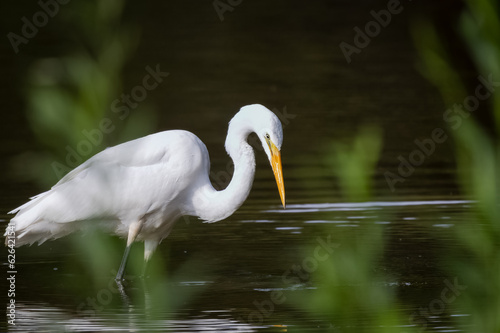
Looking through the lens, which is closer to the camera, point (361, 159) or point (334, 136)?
point (361, 159)

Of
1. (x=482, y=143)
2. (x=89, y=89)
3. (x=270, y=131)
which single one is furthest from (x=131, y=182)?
(x=482, y=143)

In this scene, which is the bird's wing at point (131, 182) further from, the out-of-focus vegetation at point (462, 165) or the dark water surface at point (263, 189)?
the out-of-focus vegetation at point (462, 165)

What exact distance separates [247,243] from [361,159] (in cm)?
508

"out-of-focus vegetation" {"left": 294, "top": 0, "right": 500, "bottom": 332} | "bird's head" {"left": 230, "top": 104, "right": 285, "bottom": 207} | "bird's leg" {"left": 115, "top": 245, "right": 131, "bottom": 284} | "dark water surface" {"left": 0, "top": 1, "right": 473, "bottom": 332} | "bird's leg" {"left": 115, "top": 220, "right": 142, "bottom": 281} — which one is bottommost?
"dark water surface" {"left": 0, "top": 1, "right": 473, "bottom": 332}

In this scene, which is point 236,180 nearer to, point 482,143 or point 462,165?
point 462,165

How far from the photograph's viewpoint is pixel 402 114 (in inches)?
488

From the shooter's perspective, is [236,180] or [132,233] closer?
[236,180]

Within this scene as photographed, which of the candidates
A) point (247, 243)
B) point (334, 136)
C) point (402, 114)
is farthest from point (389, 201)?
point (402, 114)

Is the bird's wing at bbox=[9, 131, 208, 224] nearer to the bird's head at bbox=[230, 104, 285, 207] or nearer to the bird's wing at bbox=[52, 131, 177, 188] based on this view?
the bird's wing at bbox=[52, 131, 177, 188]

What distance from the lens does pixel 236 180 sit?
5.96 m

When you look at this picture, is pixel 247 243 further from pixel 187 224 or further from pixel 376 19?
pixel 376 19

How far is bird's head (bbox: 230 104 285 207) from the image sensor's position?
5340 millimetres

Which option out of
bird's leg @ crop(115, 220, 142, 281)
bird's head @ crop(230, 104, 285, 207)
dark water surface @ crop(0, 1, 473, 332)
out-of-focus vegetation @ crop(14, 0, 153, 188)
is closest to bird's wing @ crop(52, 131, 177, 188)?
bird's leg @ crop(115, 220, 142, 281)

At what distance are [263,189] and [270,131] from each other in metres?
3.55
